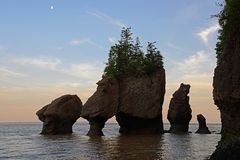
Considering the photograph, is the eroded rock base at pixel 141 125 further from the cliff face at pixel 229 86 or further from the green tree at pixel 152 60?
the cliff face at pixel 229 86

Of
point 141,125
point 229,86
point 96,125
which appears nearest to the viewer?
point 229,86

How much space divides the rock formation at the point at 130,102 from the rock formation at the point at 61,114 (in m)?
6.67

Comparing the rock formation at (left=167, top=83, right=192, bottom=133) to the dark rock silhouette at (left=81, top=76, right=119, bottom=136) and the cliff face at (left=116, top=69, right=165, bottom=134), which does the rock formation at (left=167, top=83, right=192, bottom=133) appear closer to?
the cliff face at (left=116, top=69, right=165, bottom=134)

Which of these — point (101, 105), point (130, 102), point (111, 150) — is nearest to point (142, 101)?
point (130, 102)

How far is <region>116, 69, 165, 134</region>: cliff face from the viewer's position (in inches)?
2621

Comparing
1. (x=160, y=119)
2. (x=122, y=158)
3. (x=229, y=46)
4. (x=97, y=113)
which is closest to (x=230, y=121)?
(x=229, y=46)

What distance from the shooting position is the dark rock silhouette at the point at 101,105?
63531mm

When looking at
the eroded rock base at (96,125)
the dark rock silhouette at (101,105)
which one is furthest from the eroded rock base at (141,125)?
the eroded rock base at (96,125)

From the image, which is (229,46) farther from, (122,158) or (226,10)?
(122,158)

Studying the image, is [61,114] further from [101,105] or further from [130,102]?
[130,102]

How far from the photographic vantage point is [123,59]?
238 feet

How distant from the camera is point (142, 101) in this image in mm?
66812

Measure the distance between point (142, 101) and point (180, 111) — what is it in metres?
17.7

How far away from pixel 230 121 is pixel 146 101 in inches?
1426
